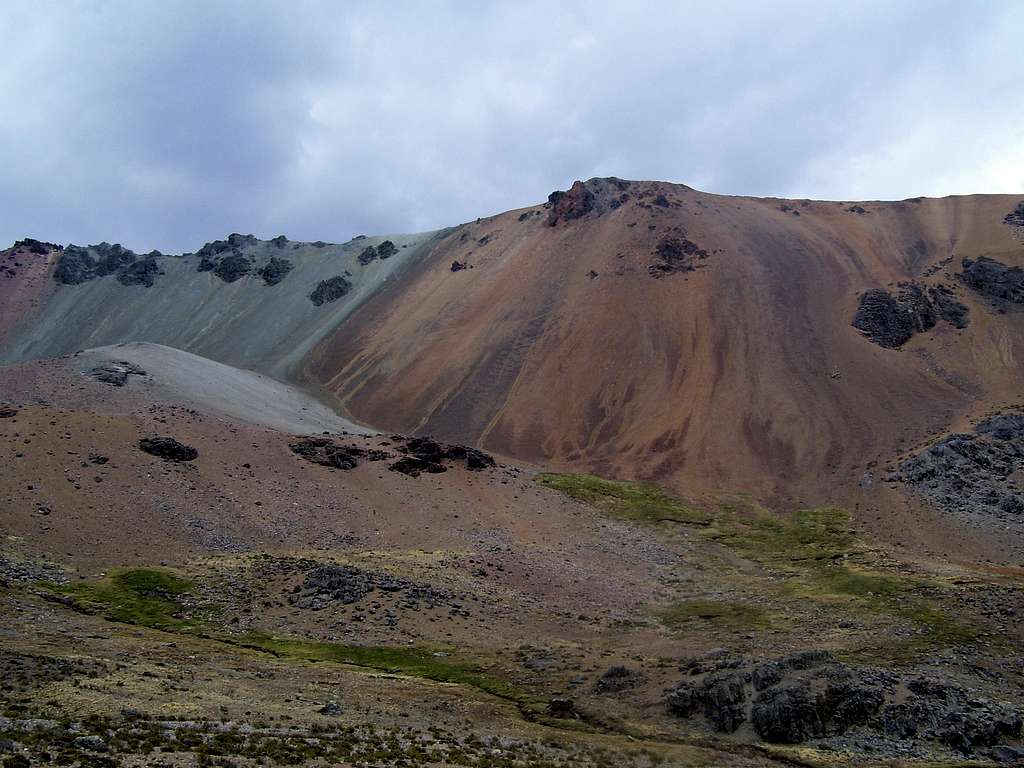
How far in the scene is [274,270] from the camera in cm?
18575

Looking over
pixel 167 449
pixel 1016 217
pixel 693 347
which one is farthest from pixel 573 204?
pixel 167 449

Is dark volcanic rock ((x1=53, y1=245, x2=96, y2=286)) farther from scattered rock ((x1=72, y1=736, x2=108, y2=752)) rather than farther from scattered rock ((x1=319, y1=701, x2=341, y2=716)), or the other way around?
scattered rock ((x1=72, y1=736, x2=108, y2=752))

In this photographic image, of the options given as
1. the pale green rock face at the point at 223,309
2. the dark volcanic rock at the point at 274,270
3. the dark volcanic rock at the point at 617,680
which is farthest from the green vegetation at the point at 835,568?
the dark volcanic rock at the point at 274,270

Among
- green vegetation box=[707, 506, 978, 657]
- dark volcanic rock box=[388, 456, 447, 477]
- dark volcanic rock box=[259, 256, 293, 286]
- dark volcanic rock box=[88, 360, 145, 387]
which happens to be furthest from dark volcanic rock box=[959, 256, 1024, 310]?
dark volcanic rock box=[259, 256, 293, 286]

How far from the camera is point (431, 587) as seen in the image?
52.0 m

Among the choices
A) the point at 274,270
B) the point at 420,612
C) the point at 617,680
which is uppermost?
the point at 274,270

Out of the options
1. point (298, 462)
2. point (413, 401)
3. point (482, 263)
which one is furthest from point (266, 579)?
point (482, 263)

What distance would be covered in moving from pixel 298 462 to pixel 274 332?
93.5 metres

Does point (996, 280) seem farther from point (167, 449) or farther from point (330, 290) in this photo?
point (330, 290)

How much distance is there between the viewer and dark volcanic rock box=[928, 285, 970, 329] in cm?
10969

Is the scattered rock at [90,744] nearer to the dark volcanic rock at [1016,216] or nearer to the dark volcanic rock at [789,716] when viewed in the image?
the dark volcanic rock at [789,716]

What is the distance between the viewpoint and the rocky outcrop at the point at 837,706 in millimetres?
30062

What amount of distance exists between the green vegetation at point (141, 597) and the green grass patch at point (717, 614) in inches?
1181

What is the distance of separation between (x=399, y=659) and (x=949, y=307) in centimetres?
10368
